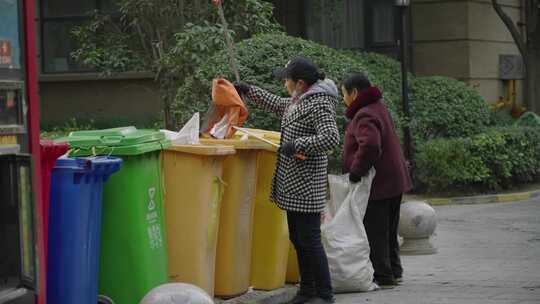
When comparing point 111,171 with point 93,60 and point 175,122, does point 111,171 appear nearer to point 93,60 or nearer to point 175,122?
point 175,122

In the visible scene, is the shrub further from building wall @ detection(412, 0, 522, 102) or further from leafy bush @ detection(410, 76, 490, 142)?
building wall @ detection(412, 0, 522, 102)

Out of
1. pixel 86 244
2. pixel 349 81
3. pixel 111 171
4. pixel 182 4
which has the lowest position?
pixel 86 244

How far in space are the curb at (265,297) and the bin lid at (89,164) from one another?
200cm

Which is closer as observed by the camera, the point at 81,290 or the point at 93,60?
the point at 81,290

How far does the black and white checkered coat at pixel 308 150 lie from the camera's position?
8.27 metres

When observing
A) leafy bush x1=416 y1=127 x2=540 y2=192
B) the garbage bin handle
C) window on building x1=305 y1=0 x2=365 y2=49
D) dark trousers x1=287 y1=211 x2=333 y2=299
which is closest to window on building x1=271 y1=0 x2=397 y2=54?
window on building x1=305 y1=0 x2=365 y2=49

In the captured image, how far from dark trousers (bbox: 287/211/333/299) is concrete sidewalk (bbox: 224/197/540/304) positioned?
0.41 metres

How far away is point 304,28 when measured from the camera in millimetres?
22203

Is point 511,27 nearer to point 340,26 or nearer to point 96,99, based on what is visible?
point 340,26

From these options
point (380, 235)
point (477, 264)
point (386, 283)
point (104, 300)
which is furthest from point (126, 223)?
point (477, 264)

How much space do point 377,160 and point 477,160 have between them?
786 cm

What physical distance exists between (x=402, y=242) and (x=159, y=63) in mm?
4983

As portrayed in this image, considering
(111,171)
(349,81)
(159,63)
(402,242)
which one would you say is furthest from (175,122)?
(111,171)

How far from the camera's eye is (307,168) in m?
8.41
